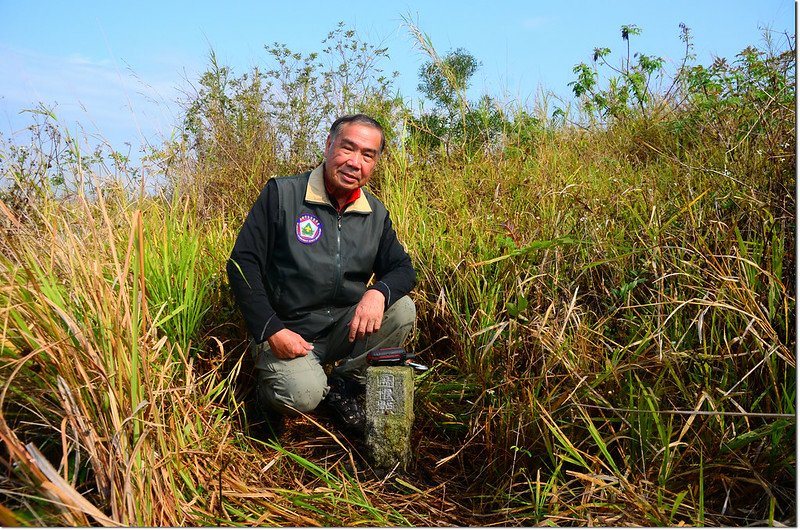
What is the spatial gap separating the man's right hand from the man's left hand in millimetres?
245

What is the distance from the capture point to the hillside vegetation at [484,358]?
6.55 feet

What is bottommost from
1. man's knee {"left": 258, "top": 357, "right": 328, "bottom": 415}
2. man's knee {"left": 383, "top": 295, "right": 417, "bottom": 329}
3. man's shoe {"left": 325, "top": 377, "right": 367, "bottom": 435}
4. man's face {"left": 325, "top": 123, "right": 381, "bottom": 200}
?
man's shoe {"left": 325, "top": 377, "right": 367, "bottom": 435}

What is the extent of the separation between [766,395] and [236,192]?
155 inches

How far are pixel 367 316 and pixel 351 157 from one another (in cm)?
80

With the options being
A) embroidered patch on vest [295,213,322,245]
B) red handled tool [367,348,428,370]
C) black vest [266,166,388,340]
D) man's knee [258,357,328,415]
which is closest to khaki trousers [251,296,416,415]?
man's knee [258,357,328,415]

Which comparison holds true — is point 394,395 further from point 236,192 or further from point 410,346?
point 236,192

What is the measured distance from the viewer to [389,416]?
2.78 m

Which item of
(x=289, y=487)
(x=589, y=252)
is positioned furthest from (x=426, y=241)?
(x=289, y=487)

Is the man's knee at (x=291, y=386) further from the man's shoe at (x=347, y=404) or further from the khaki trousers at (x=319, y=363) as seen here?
the man's shoe at (x=347, y=404)

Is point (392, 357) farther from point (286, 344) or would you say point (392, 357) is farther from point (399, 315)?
point (286, 344)

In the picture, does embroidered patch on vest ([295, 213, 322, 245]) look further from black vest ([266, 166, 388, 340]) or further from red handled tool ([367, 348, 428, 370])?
red handled tool ([367, 348, 428, 370])

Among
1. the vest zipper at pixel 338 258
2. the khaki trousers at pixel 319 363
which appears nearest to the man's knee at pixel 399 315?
the khaki trousers at pixel 319 363

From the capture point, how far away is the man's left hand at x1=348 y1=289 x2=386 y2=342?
2883mm

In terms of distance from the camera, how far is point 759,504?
2182 millimetres
